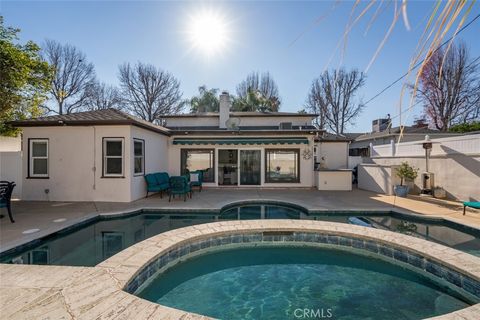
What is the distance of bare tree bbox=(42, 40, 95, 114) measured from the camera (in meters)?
31.5

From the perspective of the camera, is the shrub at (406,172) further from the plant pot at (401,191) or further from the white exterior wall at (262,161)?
the white exterior wall at (262,161)

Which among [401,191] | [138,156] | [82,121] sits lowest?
[401,191]

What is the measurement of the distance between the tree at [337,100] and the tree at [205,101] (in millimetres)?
16234

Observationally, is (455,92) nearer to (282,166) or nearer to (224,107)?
(282,166)

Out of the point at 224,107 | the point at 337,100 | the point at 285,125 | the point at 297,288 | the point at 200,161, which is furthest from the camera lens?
the point at 337,100

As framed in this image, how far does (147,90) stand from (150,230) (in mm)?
33058

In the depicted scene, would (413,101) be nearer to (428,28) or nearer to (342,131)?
(428,28)

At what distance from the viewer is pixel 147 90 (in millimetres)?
37031

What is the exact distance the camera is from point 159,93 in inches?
1483

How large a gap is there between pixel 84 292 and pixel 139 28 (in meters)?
13.5

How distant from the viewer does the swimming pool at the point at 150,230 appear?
700 centimetres

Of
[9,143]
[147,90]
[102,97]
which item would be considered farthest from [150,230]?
[102,97]

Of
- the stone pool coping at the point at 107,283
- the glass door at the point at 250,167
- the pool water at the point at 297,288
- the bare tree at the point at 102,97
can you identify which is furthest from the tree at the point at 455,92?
the bare tree at the point at 102,97

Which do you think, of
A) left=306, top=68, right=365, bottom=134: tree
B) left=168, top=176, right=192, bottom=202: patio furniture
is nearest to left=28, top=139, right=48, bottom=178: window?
left=168, top=176, right=192, bottom=202: patio furniture
